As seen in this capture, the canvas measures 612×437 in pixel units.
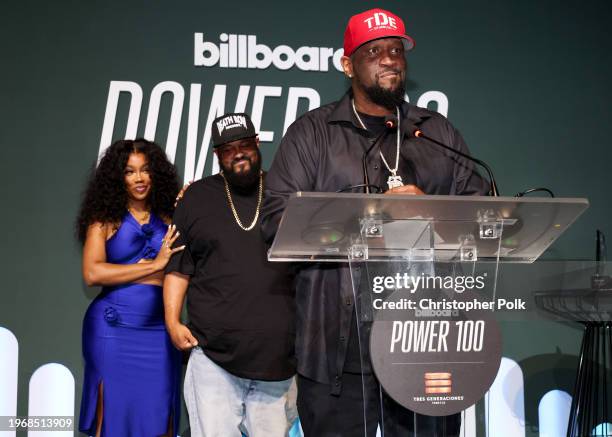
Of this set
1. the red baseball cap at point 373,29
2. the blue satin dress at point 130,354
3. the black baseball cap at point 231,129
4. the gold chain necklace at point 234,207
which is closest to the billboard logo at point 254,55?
the black baseball cap at point 231,129

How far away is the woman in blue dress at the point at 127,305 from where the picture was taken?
3.82m

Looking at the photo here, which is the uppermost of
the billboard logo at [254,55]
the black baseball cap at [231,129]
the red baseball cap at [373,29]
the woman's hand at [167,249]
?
the billboard logo at [254,55]

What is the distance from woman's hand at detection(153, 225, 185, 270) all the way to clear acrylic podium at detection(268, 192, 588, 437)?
1.76 m

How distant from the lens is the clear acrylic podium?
192 centimetres

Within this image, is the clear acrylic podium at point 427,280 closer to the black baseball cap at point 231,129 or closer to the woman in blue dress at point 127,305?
the black baseball cap at point 231,129

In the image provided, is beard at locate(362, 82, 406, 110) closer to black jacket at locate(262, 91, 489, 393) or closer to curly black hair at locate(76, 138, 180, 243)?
black jacket at locate(262, 91, 489, 393)

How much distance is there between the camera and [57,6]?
4.34 metres

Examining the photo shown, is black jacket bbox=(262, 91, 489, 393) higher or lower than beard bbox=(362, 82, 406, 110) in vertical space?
lower

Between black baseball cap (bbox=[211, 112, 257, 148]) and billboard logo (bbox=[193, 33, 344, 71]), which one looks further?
billboard logo (bbox=[193, 33, 344, 71])

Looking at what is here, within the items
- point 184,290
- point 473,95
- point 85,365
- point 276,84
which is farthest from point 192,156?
point 473,95

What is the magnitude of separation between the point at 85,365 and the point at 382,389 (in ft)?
7.73

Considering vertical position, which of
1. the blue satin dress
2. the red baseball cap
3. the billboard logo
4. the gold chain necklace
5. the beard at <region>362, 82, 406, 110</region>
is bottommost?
the blue satin dress

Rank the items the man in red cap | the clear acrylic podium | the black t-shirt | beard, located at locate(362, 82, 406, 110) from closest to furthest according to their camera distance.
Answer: the clear acrylic podium < the man in red cap < beard, located at locate(362, 82, 406, 110) < the black t-shirt

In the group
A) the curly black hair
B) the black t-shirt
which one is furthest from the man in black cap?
the curly black hair
